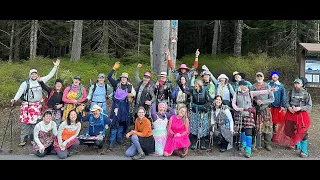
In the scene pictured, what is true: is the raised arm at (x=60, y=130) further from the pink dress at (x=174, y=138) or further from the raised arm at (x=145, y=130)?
the pink dress at (x=174, y=138)

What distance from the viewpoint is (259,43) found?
25.8 meters

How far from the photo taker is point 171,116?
23.2ft

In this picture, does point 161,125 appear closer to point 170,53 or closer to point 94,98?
point 94,98

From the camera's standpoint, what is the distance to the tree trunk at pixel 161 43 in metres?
9.62

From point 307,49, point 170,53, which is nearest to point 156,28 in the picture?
point 170,53

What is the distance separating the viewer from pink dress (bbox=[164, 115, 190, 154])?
22.6 feet

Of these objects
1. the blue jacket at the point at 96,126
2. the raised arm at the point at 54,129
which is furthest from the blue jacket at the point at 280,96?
the raised arm at the point at 54,129

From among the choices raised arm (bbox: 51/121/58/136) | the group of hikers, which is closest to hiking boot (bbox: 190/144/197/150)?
the group of hikers

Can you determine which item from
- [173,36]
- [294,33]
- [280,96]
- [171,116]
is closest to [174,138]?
[171,116]

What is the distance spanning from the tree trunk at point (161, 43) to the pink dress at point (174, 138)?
10.0 ft

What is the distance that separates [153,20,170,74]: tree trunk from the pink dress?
3.06 m

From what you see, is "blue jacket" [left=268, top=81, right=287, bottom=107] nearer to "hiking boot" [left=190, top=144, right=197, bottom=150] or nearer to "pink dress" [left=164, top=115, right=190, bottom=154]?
"hiking boot" [left=190, top=144, right=197, bottom=150]
